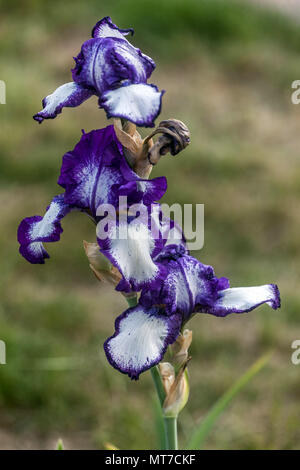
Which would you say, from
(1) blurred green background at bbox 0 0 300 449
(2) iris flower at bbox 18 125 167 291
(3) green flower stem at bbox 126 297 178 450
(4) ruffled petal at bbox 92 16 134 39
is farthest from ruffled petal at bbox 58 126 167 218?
(1) blurred green background at bbox 0 0 300 449

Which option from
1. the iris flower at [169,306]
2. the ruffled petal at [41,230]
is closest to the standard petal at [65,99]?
the ruffled petal at [41,230]

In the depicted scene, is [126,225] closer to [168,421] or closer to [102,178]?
[102,178]

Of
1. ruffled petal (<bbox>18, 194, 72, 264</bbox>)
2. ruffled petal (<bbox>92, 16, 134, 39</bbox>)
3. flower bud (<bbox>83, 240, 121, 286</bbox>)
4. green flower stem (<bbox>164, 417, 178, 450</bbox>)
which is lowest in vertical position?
green flower stem (<bbox>164, 417, 178, 450</bbox>)

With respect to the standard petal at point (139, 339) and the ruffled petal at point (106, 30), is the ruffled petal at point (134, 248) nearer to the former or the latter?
the standard petal at point (139, 339)

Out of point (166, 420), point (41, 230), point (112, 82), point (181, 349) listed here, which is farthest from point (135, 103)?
point (166, 420)

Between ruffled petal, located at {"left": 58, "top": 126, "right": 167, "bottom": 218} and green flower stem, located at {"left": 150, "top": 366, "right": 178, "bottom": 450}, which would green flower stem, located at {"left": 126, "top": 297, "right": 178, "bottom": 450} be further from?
ruffled petal, located at {"left": 58, "top": 126, "right": 167, "bottom": 218}
